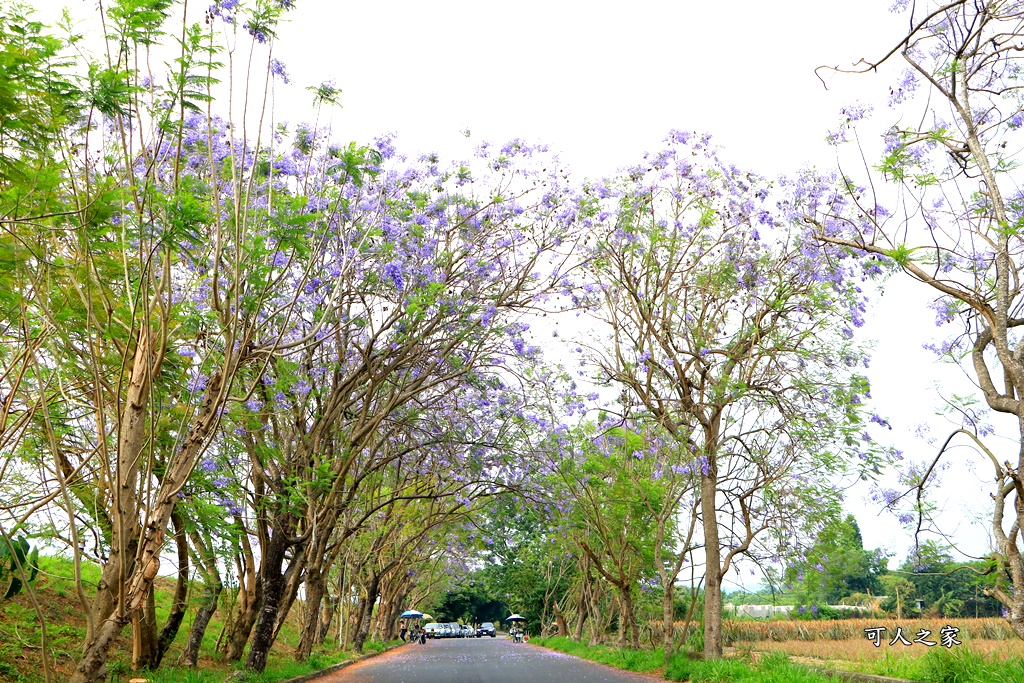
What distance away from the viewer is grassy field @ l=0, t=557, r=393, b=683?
10.5 meters

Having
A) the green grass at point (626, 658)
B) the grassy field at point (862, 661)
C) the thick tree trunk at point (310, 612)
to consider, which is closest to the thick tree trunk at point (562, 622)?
the green grass at point (626, 658)

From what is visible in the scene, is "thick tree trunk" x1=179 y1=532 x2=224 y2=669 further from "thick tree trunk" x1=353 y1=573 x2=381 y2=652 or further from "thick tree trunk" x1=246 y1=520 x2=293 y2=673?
"thick tree trunk" x1=353 y1=573 x2=381 y2=652

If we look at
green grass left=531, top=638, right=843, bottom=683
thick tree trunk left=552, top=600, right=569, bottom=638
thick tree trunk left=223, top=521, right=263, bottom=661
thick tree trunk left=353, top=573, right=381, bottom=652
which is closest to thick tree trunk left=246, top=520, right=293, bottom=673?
thick tree trunk left=223, top=521, right=263, bottom=661

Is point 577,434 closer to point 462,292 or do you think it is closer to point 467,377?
point 467,377

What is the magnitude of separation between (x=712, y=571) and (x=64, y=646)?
10.9 m

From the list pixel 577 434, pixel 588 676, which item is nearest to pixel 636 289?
pixel 577 434

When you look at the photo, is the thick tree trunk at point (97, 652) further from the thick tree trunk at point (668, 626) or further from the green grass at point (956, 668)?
the thick tree trunk at point (668, 626)

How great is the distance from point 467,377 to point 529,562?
28.0 meters

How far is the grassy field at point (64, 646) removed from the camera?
10.5 m

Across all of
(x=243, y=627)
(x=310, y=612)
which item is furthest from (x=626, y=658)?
(x=243, y=627)

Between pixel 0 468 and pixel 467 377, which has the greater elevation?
pixel 467 377

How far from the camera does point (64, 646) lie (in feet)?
40.6

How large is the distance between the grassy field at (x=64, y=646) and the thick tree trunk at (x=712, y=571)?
7.63 metres

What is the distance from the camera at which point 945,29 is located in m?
8.87
